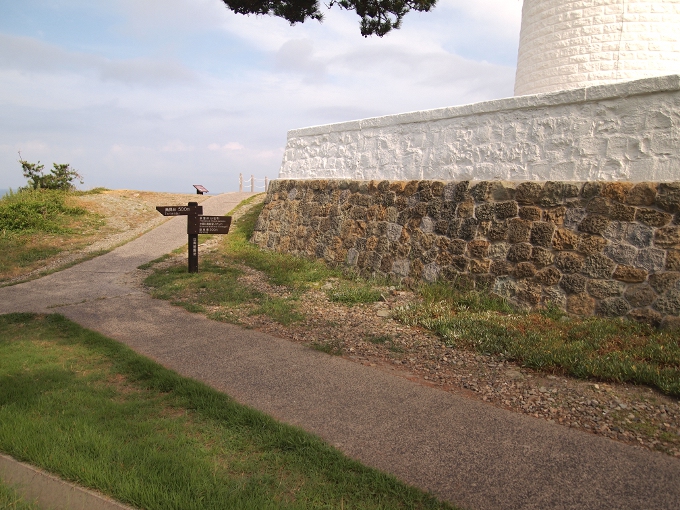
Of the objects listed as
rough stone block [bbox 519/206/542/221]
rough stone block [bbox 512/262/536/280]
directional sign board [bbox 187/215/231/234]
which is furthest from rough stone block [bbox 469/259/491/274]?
directional sign board [bbox 187/215/231/234]

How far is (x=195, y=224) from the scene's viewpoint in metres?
9.52

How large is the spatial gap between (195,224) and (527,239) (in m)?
5.74

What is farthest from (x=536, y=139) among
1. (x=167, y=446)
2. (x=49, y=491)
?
(x=49, y=491)

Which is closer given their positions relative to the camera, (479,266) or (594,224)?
(594,224)

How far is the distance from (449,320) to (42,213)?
1289cm

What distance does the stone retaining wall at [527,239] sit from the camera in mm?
5875

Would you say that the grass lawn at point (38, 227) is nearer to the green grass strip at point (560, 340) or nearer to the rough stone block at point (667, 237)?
the green grass strip at point (560, 340)

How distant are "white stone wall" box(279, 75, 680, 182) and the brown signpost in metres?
2.66

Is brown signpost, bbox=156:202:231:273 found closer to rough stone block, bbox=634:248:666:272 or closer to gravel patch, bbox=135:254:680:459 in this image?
gravel patch, bbox=135:254:680:459

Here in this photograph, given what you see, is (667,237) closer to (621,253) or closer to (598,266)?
(621,253)

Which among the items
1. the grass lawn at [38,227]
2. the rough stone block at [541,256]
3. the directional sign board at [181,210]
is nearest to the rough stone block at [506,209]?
the rough stone block at [541,256]

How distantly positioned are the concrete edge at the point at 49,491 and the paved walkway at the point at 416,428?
1389 mm

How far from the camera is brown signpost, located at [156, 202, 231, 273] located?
30.9ft

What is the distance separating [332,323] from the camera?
21.5ft
